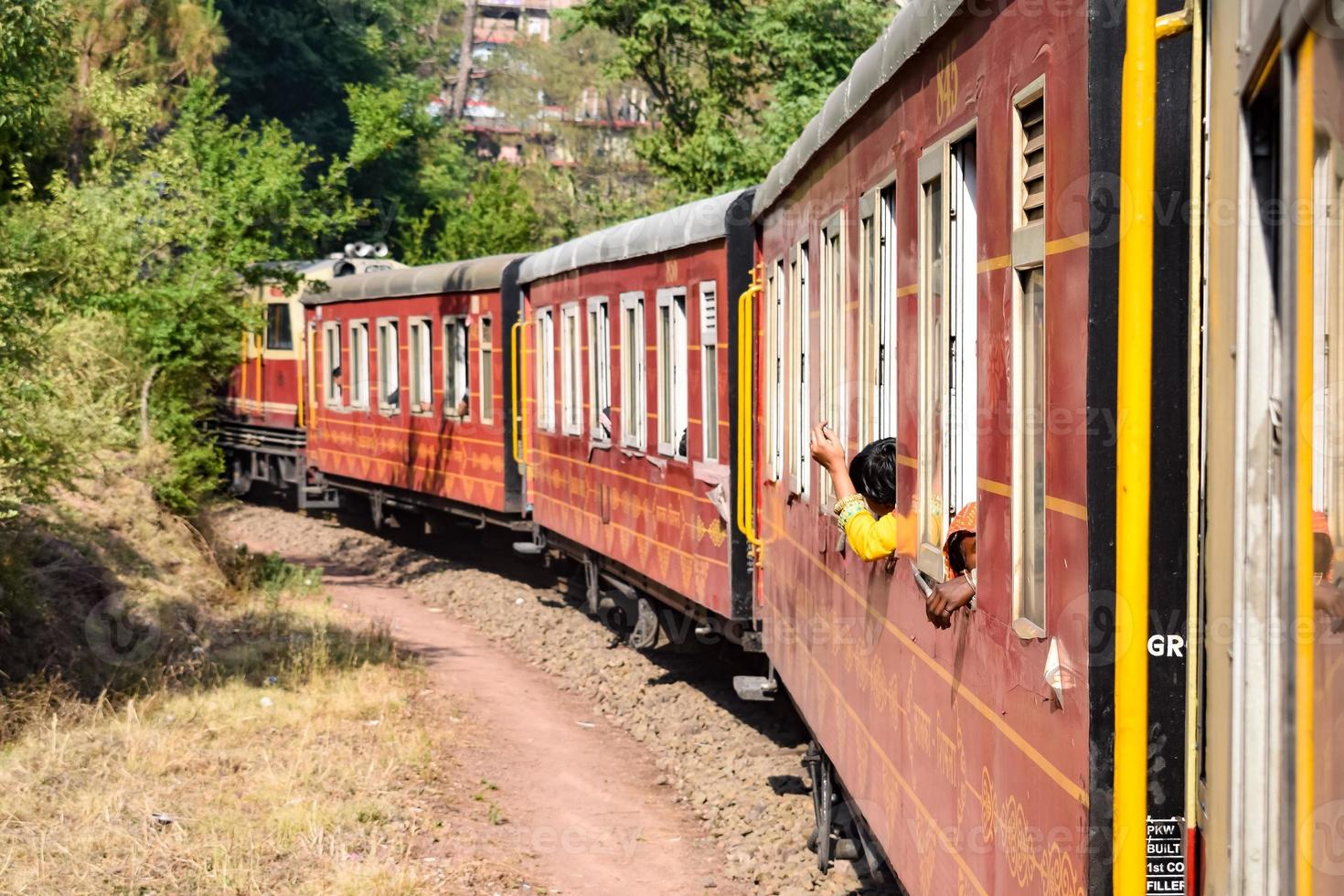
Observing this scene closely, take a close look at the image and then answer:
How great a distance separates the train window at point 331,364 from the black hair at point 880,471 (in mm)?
18190

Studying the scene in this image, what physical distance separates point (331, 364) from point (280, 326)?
295cm

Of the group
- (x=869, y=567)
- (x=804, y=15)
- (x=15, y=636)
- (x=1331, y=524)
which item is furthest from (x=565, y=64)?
(x=1331, y=524)

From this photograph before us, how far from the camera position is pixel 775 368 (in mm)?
8961

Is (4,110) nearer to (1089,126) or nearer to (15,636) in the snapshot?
(15,636)

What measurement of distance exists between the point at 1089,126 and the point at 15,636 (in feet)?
33.6

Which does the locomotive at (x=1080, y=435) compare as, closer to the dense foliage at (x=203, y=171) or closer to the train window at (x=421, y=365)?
the dense foliage at (x=203, y=171)

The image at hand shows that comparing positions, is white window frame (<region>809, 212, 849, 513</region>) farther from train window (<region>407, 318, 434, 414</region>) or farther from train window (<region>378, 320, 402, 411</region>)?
train window (<region>378, 320, 402, 411</region>)

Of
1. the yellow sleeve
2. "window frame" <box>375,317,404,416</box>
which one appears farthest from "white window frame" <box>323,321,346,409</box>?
the yellow sleeve

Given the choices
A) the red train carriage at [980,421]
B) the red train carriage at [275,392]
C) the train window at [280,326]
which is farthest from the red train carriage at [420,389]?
the red train carriage at [980,421]

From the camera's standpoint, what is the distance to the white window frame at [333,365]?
76.0 feet

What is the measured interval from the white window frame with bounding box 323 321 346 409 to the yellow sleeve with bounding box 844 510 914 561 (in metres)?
18.1

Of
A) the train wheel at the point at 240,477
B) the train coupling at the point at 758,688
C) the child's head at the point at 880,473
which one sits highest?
the child's head at the point at 880,473

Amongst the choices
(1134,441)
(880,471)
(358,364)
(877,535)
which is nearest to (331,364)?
(358,364)

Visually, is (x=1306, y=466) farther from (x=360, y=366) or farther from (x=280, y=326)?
(x=280, y=326)
